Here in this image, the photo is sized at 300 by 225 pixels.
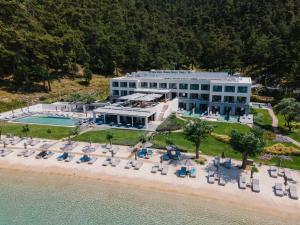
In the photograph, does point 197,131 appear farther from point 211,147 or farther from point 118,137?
point 118,137

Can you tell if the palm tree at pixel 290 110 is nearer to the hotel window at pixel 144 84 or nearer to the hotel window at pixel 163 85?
the hotel window at pixel 163 85

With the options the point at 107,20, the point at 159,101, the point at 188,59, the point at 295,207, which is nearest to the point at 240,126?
the point at 159,101

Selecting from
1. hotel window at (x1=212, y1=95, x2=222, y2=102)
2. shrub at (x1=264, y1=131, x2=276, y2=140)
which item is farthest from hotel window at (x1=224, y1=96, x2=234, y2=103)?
shrub at (x1=264, y1=131, x2=276, y2=140)

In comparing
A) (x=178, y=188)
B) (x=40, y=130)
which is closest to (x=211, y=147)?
(x=178, y=188)

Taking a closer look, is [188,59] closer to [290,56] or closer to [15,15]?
[290,56]

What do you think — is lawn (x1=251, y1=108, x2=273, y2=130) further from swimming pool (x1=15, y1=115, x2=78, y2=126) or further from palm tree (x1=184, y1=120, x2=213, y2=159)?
swimming pool (x1=15, y1=115, x2=78, y2=126)

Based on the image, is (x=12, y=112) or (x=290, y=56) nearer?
(x=12, y=112)
